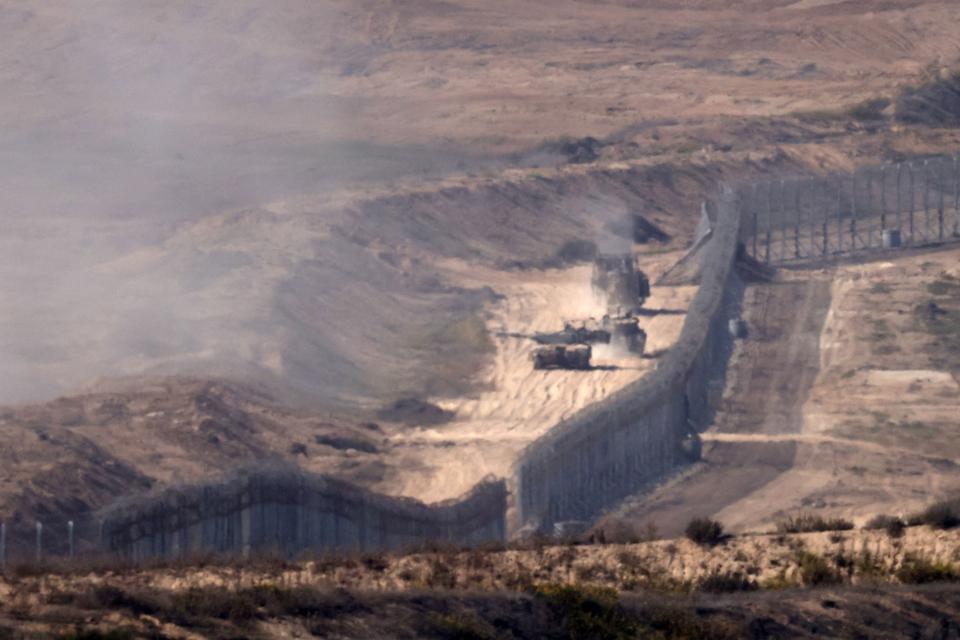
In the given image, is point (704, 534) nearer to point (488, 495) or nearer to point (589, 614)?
point (589, 614)

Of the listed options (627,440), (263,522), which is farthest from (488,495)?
(627,440)

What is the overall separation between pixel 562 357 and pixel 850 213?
30075mm

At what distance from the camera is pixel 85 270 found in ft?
187

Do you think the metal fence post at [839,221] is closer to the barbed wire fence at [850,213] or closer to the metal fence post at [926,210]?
the barbed wire fence at [850,213]

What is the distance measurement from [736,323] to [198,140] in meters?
37.8

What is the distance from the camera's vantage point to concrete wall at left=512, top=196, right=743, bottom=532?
33.3 meters

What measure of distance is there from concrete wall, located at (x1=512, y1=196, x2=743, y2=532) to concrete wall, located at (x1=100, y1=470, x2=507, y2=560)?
4.62 feet

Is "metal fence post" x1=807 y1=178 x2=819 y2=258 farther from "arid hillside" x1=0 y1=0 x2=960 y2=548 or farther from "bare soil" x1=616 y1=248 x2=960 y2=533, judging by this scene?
"arid hillside" x1=0 y1=0 x2=960 y2=548

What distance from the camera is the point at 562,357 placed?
47750 mm

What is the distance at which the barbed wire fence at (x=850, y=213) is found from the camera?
67562mm

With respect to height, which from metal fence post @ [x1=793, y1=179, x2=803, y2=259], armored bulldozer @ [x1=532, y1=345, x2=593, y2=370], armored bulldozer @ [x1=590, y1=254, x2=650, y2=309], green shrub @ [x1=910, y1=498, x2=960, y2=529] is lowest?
green shrub @ [x1=910, y1=498, x2=960, y2=529]

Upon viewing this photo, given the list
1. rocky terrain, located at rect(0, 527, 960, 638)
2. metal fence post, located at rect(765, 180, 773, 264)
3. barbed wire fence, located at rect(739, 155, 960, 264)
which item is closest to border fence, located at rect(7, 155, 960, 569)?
rocky terrain, located at rect(0, 527, 960, 638)

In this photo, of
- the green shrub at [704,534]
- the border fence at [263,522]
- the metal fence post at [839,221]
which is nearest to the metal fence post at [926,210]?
the metal fence post at [839,221]

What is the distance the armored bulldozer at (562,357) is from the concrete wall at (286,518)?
15.8m
